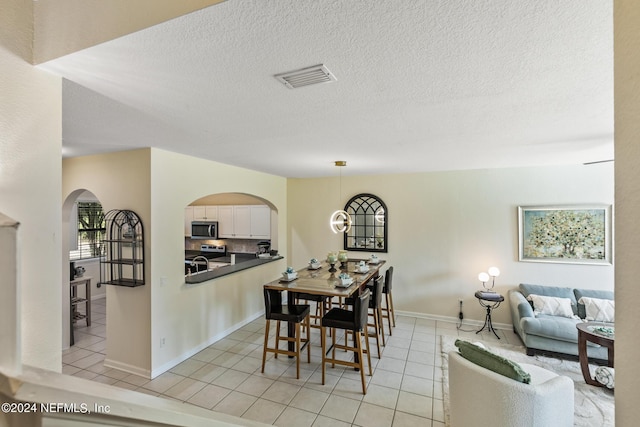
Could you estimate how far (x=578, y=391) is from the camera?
9.61 ft

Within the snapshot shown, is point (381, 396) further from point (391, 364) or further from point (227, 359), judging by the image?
point (227, 359)

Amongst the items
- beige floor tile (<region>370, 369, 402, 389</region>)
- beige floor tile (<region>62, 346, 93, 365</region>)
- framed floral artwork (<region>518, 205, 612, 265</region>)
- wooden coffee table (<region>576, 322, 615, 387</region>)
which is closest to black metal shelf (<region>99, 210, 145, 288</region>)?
beige floor tile (<region>62, 346, 93, 365</region>)

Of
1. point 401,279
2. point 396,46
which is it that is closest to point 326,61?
point 396,46

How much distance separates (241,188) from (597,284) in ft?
18.4

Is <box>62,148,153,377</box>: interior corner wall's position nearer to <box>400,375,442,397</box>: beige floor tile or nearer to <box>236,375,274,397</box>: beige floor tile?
<box>236,375,274,397</box>: beige floor tile

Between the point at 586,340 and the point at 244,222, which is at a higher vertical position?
the point at 244,222

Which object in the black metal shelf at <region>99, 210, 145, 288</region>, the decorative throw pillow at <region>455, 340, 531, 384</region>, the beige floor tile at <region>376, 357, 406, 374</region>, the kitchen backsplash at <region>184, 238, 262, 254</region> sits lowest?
the beige floor tile at <region>376, 357, 406, 374</region>

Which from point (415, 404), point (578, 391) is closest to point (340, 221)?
point (415, 404)

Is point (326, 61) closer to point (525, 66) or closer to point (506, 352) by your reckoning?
point (525, 66)

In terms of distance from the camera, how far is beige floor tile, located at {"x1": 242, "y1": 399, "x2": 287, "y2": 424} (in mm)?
2602

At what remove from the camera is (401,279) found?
525 centimetres

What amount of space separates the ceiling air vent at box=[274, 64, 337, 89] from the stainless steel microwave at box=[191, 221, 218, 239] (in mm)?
5733

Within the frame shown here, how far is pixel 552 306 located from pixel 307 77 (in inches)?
174

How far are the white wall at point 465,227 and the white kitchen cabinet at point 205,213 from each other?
301cm
